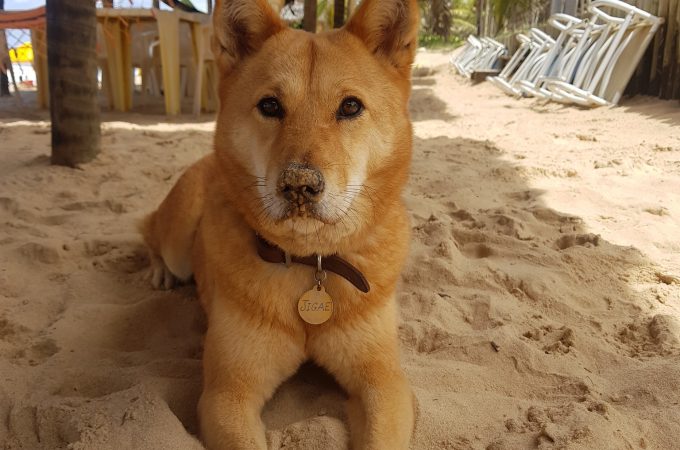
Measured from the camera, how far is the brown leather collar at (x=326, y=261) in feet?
6.68

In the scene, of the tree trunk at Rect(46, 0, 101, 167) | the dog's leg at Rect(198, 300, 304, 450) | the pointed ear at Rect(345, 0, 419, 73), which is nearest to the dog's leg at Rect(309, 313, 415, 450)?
the dog's leg at Rect(198, 300, 304, 450)

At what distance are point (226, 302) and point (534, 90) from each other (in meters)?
8.98

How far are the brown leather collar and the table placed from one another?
21.0 ft

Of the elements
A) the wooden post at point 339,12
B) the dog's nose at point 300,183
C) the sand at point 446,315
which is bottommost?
the sand at point 446,315

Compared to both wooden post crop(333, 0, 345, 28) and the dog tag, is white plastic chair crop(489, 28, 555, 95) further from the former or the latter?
the dog tag

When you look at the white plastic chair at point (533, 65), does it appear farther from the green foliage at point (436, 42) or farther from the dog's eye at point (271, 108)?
the green foliage at point (436, 42)

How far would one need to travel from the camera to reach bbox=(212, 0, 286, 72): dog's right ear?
2.21 meters

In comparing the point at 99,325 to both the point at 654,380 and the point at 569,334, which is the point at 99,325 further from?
the point at 654,380

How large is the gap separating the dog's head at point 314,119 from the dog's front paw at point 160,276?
1.15 m

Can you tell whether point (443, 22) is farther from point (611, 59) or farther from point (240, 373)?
point (240, 373)

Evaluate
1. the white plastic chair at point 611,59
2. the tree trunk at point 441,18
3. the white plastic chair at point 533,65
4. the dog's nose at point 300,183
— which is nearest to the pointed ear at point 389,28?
the dog's nose at point 300,183

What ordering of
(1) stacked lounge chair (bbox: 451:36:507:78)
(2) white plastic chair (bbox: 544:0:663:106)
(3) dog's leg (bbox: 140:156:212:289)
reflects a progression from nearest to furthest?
(3) dog's leg (bbox: 140:156:212:289) < (2) white plastic chair (bbox: 544:0:663:106) < (1) stacked lounge chair (bbox: 451:36:507:78)

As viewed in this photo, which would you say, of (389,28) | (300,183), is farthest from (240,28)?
(300,183)

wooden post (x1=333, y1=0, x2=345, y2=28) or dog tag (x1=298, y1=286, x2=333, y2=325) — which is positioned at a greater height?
wooden post (x1=333, y1=0, x2=345, y2=28)
